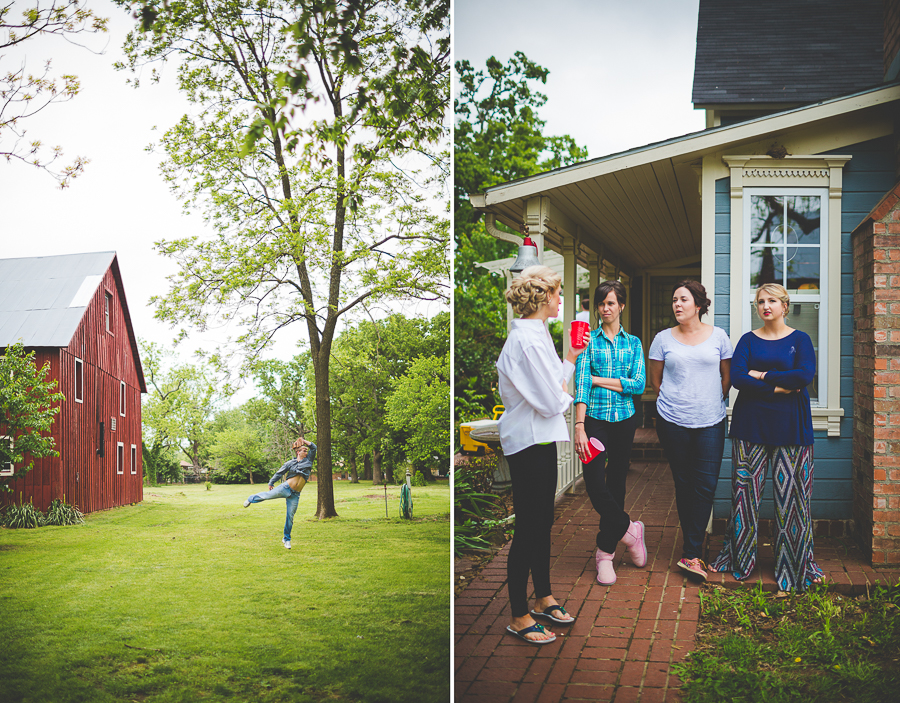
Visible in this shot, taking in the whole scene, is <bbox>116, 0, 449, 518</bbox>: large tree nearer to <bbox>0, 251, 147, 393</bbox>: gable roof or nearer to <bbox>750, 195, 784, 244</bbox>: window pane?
<bbox>0, 251, 147, 393</bbox>: gable roof

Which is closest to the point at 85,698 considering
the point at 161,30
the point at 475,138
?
the point at 161,30

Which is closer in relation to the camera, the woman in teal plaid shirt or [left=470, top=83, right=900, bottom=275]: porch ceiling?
the woman in teal plaid shirt

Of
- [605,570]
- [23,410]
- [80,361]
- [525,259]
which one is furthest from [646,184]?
[23,410]

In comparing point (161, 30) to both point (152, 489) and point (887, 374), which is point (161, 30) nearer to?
point (152, 489)

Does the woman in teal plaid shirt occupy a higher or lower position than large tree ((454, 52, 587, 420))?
lower

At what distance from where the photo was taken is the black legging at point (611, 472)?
14.3 feet

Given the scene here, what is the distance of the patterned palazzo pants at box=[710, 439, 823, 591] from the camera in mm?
4312

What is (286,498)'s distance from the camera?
14.5 feet

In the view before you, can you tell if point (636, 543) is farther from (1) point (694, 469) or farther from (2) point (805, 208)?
(2) point (805, 208)

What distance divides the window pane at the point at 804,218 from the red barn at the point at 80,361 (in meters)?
4.81

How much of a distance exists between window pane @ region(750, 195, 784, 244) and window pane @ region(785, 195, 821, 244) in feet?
0.24

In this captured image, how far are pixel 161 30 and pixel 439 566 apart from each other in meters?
3.76

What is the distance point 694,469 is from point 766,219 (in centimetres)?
223

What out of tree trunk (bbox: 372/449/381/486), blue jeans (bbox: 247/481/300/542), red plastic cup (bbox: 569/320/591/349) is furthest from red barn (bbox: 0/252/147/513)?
red plastic cup (bbox: 569/320/591/349)
